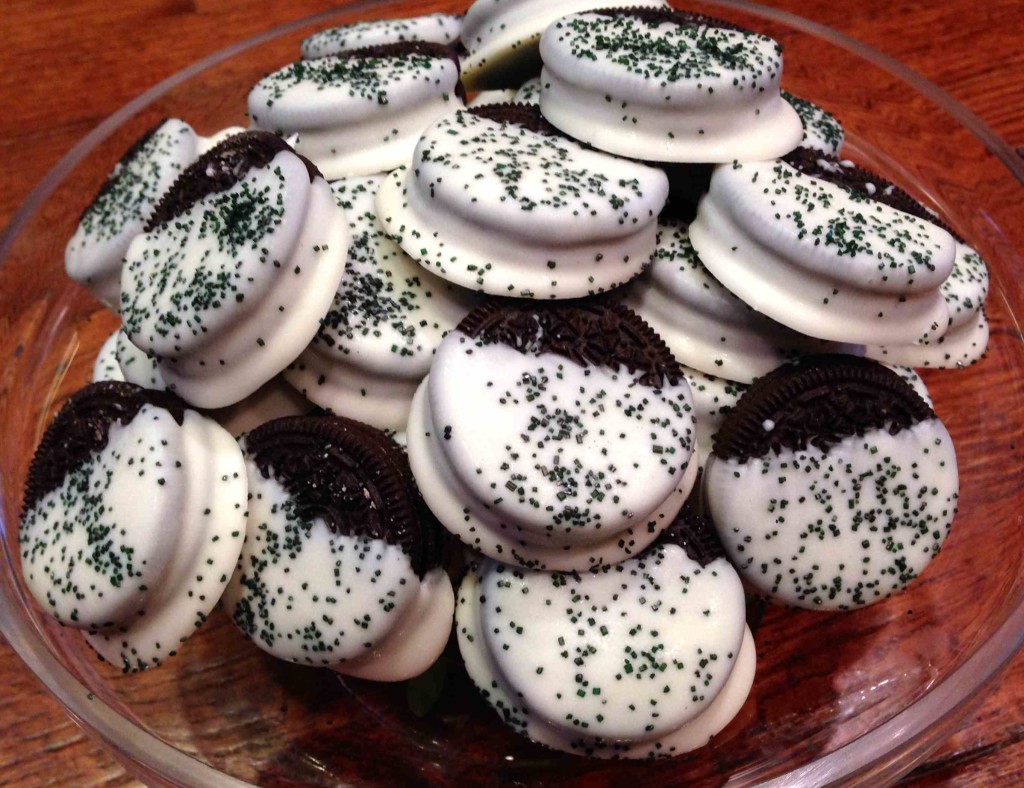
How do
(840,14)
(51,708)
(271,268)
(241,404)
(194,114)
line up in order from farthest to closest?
(840,14) < (194,114) < (51,708) < (241,404) < (271,268)

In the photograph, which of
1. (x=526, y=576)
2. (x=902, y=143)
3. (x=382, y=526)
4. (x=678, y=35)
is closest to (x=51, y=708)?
(x=382, y=526)

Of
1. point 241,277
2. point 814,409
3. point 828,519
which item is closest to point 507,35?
point 241,277

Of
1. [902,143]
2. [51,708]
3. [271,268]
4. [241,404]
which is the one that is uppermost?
[271,268]

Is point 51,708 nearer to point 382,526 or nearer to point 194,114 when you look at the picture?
point 382,526

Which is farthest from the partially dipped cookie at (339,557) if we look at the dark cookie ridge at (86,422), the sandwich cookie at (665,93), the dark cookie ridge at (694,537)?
the sandwich cookie at (665,93)

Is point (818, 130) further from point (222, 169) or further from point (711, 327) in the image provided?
point (222, 169)

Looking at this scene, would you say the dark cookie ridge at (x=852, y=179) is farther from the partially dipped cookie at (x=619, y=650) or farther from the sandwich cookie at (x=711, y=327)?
the partially dipped cookie at (x=619, y=650)
